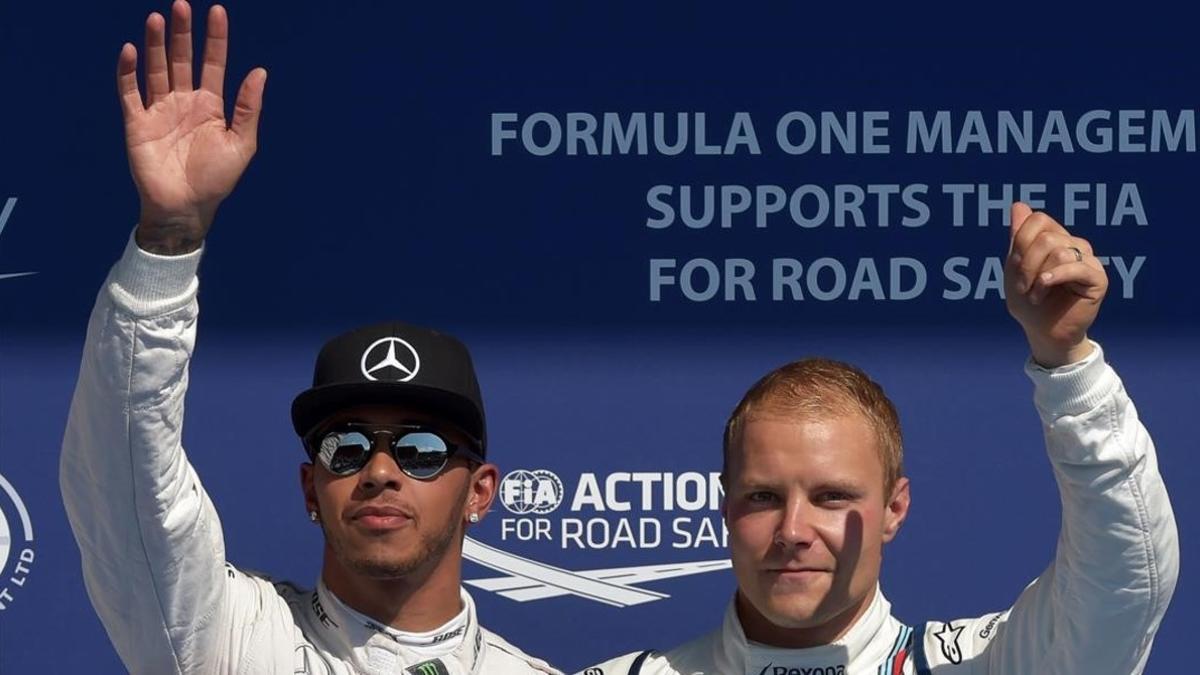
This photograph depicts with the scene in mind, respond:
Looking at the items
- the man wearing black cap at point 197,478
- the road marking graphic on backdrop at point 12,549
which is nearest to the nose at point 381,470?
the man wearing black cap at point 197,478

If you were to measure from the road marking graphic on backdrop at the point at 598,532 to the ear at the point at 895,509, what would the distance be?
78 cm

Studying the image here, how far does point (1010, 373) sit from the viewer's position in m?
3.02

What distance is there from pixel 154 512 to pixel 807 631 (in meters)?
0.74

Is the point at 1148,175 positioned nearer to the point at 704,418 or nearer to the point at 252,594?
the point at 704,418

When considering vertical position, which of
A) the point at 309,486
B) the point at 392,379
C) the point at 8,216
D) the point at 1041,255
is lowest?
the point at 309,486

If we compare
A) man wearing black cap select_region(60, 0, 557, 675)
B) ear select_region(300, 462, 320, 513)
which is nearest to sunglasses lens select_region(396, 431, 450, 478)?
man wearing black cap select_region(60, 0, 557, 675)

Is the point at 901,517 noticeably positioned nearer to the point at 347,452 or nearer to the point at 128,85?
the point at 347,452

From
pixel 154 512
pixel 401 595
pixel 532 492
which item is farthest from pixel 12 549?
pixel 154 512

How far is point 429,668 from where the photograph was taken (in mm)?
2371

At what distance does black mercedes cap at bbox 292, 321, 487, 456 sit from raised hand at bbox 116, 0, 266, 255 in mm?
348

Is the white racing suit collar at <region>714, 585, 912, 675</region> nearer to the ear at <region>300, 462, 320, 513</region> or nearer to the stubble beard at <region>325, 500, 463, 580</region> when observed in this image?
the stubble beard at <region>325, 500, 463, 580</region>

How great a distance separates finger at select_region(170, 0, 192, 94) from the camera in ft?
6.74

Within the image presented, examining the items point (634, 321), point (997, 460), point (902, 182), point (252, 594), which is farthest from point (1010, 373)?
point (252, 594)

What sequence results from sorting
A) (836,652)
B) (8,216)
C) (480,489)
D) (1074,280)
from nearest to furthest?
(1074,280)
(836,652)
(480,489)
(8,216)
